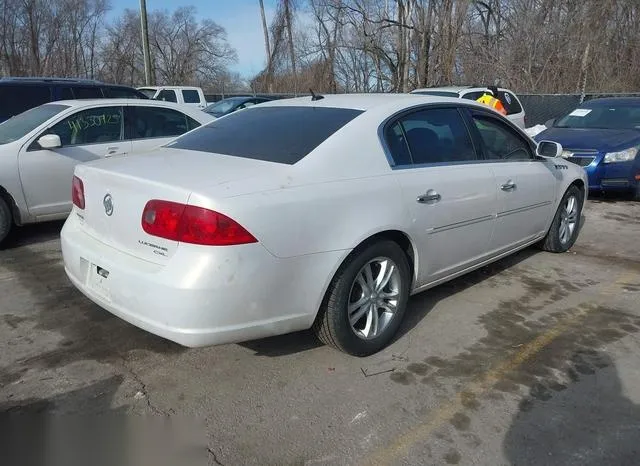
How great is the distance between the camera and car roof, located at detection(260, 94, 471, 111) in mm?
3831

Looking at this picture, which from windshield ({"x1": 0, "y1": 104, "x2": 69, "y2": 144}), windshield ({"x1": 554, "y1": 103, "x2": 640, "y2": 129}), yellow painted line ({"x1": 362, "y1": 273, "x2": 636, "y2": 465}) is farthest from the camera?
windshield ({"x1": 554, "y1": 103, "x2": 640, "y2": 129})

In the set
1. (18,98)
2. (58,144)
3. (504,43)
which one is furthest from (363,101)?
(504,43)

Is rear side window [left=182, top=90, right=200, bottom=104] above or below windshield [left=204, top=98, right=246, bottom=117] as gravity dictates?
above

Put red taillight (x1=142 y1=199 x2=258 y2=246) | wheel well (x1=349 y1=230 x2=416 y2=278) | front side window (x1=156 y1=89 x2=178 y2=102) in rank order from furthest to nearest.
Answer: front side window (x1=156 y1=89 x2=178 y2=102) < wheel well (x1=349 y1=230 x2=416 y2=278) < red taillight (x1=142 y1=199 x2=258 y2=246)

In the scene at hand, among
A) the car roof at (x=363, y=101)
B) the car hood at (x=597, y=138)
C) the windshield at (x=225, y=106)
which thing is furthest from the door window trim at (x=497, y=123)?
the windshield at (x=225, y=106)

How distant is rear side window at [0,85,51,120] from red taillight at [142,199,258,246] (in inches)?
270

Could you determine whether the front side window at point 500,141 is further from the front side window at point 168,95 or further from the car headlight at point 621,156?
the front side window at point 168,95

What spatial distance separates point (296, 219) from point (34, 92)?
7297mm

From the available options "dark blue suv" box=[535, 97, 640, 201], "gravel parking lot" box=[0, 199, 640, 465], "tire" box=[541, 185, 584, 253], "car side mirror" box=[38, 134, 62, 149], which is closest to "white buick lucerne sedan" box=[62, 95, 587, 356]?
"gravel parking lot" box=[0, 199, 640, 465]

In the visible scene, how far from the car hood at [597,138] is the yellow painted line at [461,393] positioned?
5030mm

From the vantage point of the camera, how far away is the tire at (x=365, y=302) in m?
3.25

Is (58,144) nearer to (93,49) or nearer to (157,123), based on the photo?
(157,123)

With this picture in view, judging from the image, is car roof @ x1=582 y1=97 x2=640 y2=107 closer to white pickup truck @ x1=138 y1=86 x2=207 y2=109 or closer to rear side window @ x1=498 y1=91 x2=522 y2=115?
rear side window @ x1=498 y1=91 x2=522 y2=115

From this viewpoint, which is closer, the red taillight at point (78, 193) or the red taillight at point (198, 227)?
the red taillight at point (198, 227)
